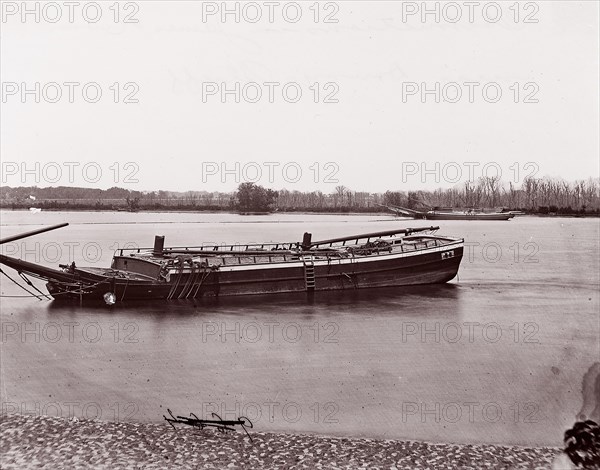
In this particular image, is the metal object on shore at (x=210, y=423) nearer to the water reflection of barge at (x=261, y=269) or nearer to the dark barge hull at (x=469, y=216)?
the water reflection of barge at (x=261, y=269)

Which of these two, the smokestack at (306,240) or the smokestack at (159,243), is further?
the smokestack at (306,240)

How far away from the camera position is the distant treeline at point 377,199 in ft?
31.2

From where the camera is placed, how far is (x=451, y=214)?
41.7 ft

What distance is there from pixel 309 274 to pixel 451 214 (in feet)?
14.3

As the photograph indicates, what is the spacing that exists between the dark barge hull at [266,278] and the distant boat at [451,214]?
311cm

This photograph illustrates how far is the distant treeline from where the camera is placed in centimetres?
952

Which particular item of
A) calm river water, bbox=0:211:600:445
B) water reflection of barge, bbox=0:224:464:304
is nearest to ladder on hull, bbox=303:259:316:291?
water reflection of barge, bbox=0:224:464:304

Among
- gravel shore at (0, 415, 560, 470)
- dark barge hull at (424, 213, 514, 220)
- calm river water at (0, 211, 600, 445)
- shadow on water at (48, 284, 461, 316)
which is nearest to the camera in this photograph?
gravel shore at (0, 415, 560, 470)

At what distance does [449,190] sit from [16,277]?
12.9 m

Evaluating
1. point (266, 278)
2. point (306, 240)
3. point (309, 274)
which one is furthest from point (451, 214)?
point (266, 278)

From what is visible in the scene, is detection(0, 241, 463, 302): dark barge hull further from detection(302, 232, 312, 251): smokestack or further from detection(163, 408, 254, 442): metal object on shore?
detection(163, 408, 254, 442): metal object on shore

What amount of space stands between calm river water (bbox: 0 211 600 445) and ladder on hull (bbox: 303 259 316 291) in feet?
1.30

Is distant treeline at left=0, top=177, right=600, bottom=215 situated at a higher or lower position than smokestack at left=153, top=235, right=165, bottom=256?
higher

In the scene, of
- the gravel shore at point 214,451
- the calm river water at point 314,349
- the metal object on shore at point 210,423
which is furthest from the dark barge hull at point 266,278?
the metal object on shore at point 210,423
